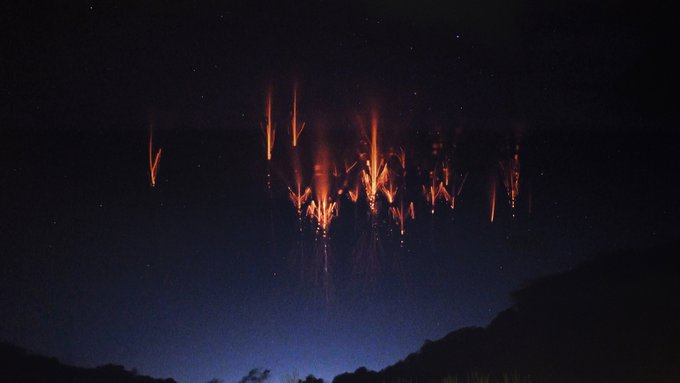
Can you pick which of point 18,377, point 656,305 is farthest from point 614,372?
point 18,377

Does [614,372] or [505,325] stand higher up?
[505,325]

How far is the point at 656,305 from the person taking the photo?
18516 millimetres

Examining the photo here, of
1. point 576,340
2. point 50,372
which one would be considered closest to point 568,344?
point 576,340

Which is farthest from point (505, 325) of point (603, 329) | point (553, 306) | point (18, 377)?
point (18, 377)

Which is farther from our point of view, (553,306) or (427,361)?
(553,306)

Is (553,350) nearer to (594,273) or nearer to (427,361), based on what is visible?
(594,273)

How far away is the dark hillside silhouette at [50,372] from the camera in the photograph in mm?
14969

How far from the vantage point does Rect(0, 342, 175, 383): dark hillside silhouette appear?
14969mm

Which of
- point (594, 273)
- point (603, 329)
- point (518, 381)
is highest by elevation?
point (594, 273)

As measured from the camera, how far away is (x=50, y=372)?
15781mm

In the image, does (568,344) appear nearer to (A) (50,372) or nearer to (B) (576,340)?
(B) (576,340)

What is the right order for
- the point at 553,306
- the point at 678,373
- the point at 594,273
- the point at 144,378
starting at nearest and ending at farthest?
the point at 144,378 → the point at 678,373 → the point at 594,273 → the point at 553,306

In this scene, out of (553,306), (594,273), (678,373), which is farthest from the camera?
(553,306)

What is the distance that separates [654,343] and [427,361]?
646cm
